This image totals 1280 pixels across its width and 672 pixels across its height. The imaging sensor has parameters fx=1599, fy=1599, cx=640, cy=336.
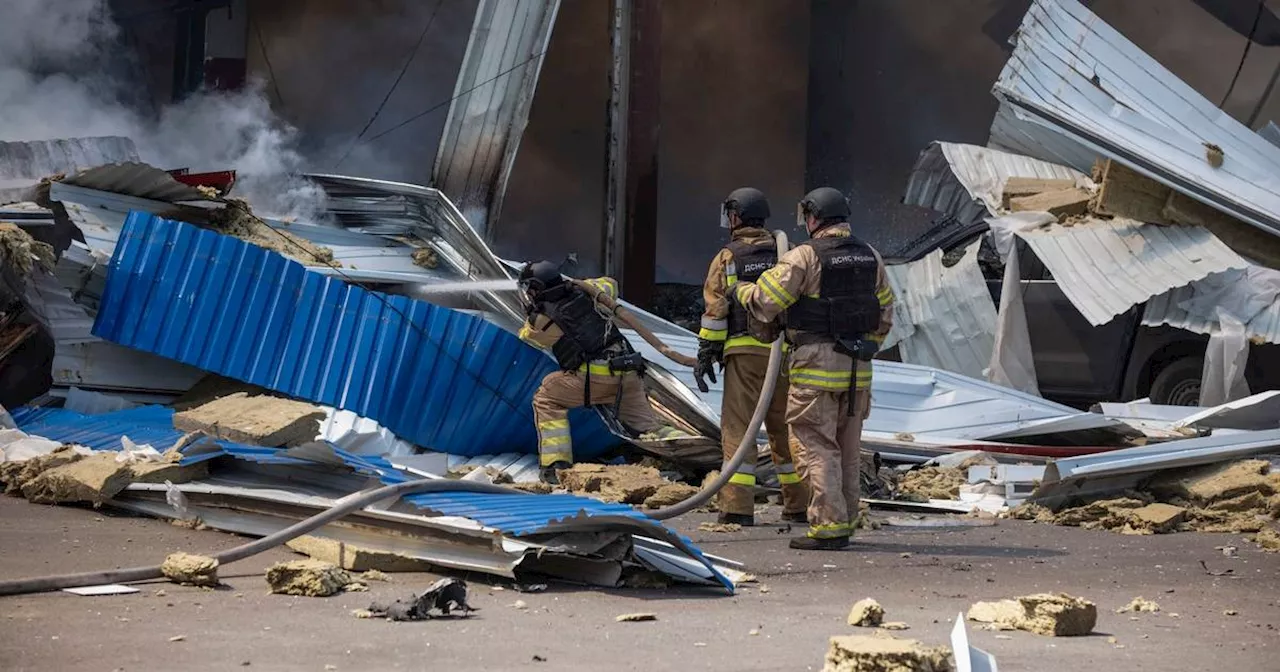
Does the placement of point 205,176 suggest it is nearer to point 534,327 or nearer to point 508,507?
point 534,327

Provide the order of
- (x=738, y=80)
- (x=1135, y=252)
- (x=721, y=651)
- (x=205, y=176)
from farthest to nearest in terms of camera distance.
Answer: (x=738, y=80)
(x=1135, y=252)
(x=205, y=176)
(x=721, y=651)

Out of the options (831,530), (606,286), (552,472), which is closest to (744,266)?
(831,530)

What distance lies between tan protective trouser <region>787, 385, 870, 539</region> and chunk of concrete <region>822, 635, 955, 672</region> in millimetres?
3099

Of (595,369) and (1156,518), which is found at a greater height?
(595,369)

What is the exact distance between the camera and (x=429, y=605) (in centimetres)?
511

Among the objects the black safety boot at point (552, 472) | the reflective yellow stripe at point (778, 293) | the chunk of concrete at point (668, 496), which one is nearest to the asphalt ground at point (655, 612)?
the chunk of concrete at point (668, 496)

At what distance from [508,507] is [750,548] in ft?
5.17

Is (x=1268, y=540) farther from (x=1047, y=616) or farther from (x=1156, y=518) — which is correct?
(x=1047, y=616)

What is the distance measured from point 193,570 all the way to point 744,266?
359 centimetres

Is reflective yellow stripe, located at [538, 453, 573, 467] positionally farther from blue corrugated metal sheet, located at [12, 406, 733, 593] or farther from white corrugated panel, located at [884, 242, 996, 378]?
white corrugated panel, located at [884, 242, 996, 378]

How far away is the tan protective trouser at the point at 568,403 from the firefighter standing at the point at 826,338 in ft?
7.22

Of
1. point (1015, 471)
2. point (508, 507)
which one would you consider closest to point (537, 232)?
point (1015, 471)

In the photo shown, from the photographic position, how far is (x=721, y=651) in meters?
4.66

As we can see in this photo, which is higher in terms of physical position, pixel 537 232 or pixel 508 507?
pixel 537 232
